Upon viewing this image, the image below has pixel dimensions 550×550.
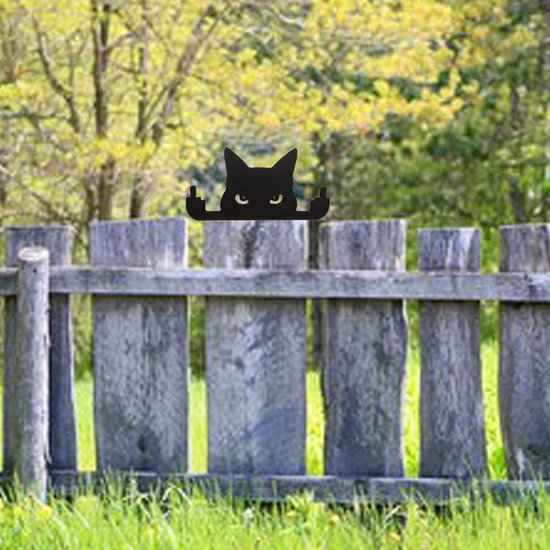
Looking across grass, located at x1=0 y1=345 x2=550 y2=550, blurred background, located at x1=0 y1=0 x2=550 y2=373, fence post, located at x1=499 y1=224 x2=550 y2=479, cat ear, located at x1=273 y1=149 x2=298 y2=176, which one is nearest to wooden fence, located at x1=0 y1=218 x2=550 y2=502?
fence post, located at x1=499 y1=224 x2=550 y2=479

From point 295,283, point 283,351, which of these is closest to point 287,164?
point 295,283

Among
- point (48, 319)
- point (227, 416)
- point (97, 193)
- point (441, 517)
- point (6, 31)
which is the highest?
point (6, 31)

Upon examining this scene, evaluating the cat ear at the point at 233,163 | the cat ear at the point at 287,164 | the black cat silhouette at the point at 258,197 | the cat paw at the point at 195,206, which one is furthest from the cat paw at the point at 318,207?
the cat paw at the point at 195,206

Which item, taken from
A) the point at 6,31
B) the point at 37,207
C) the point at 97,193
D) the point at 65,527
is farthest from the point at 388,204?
the point at 65,527

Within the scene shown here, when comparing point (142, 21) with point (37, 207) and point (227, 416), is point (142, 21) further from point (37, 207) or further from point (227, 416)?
point (227, 416)

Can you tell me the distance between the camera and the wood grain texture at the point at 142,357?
4.65 meters

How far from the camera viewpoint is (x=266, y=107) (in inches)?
369

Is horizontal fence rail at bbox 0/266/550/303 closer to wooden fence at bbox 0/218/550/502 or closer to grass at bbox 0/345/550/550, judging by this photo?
wooden fence at bbox 0/218/550/502

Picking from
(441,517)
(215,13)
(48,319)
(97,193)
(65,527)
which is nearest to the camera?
(65,527)

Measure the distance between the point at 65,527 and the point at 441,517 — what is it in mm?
1475

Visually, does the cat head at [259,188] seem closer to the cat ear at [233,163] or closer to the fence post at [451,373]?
the cat ear at [233,163]

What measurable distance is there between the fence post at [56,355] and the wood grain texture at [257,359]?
1.75ft

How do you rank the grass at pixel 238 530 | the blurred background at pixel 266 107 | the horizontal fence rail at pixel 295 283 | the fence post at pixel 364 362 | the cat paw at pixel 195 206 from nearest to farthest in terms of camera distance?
the grass at pixel 238 530
the cat paw at pixel 195 206
the horizontal fence rail at pixel 295 283
the fence post at pixel 364 362
the blurred background at pixel 266 107

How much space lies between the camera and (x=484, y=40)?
1468cm
